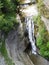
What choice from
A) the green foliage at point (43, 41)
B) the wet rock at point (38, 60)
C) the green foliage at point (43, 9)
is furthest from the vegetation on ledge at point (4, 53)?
the green foliage at point (43, 9)

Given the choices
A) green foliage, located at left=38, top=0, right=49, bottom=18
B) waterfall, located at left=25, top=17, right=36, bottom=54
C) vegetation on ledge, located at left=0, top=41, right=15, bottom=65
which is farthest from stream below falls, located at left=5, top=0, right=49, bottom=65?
green foliage, located at left=38, top=0, right=49, bottom=18

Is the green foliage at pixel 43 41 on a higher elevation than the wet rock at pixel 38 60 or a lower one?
higher

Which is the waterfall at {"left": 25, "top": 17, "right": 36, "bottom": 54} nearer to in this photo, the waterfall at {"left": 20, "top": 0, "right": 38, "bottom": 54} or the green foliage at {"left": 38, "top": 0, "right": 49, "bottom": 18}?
the waterfall at {"left": 20, "top": 0, "right": 38, "bottom": 54}

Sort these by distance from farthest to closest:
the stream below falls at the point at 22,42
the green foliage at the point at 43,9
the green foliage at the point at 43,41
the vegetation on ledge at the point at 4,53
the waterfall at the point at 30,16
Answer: the waterfall at the point at 30,16, the green foliage at the point at 43,9, the stream below falls at the point at 22,42, the green foliage at the point at 43,41, the vegetation on ledge at the point at 4,53

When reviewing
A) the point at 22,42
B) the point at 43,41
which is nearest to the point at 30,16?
the point at 22,42

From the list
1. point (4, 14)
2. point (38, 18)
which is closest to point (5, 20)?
point (4, 14)

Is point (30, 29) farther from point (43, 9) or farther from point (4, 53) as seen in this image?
point (4, 53)

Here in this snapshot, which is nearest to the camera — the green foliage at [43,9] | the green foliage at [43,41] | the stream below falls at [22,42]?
the green foliage at [43,41]

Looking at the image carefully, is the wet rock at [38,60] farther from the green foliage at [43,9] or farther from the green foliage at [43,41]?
the green foliage at [43,9]

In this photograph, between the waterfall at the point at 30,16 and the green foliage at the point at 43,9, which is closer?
the green foliage at the point at 43,9

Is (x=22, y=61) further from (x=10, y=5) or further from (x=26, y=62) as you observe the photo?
(x=10, y=5)

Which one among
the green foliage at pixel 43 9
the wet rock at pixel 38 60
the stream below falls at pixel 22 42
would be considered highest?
the green foliage at pixel 43 9
